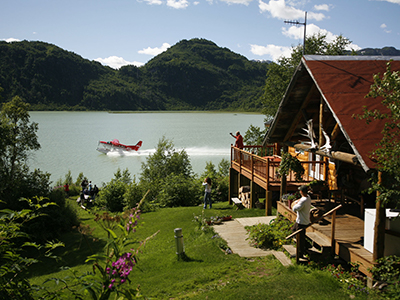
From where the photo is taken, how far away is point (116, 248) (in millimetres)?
2547

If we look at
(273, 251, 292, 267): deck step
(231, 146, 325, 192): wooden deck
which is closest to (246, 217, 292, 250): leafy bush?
(273, 251, 292, 267): deck step

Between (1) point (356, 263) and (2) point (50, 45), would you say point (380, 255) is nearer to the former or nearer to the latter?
(1) point (356, 263)

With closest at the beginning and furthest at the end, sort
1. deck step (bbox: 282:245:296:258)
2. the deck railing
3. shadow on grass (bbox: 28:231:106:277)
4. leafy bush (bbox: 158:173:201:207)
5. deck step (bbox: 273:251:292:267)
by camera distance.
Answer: deck step (bbox: 273:251:292:267) → deck step (bbox: 282:245:296:258) → shadow on grass (bbox: 28:231:106:277) → the deck railing → leafy bush (bbox: 158:173:201:207)

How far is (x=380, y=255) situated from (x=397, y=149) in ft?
7.33

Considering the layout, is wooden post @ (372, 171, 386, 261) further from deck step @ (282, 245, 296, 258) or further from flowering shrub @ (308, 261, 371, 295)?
deck step @ (282, 245, 296, 258)

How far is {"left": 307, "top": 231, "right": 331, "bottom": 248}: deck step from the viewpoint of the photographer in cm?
764

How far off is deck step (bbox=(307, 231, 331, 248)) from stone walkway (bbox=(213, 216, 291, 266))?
81 cm

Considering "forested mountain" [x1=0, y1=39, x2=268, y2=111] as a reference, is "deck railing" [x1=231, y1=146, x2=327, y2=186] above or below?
below

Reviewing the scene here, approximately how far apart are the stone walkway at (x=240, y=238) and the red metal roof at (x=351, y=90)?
3.36m

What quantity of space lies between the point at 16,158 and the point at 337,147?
17.8m

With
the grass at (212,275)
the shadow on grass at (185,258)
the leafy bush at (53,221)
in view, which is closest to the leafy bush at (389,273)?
the grass at (212,275)

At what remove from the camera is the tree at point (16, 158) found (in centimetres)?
1608

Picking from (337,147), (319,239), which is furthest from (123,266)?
(337,147)

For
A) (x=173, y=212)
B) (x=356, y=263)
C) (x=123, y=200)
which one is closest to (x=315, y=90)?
(x=356, y=263)
